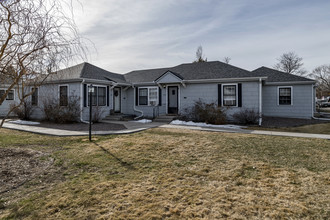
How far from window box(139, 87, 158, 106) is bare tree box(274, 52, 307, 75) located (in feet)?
123

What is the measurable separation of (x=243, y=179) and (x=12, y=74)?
218 inches

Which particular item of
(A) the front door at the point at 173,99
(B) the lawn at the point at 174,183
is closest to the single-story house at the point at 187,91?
(A) the front door at the point at 173,99

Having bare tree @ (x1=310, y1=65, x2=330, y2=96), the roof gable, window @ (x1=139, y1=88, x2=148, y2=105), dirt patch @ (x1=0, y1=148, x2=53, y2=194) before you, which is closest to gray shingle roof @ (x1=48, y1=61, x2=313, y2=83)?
the roof gable

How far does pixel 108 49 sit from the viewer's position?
6.11 metres

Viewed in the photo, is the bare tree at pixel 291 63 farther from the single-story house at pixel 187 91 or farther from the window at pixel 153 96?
the window at pixel 153 96

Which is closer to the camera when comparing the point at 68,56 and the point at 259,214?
the point at 259,214

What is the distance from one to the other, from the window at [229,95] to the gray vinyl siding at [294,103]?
4135mm

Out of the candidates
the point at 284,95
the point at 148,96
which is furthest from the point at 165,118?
the point at 284,95

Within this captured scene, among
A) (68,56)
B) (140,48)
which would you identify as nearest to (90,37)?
(68,56)

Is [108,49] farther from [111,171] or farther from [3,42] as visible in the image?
[111,171]

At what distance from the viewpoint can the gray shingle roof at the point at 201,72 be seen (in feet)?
43.7

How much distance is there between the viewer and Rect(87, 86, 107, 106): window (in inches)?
547

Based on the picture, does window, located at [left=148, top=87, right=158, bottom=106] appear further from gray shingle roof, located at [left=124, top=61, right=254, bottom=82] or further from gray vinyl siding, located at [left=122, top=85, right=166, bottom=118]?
gray shingle roof, located at [left=124, top=61, right=254, bottom=82]

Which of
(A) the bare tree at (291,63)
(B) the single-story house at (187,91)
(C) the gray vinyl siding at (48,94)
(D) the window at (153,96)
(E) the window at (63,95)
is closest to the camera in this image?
(B) the single-story house at (187,91)
